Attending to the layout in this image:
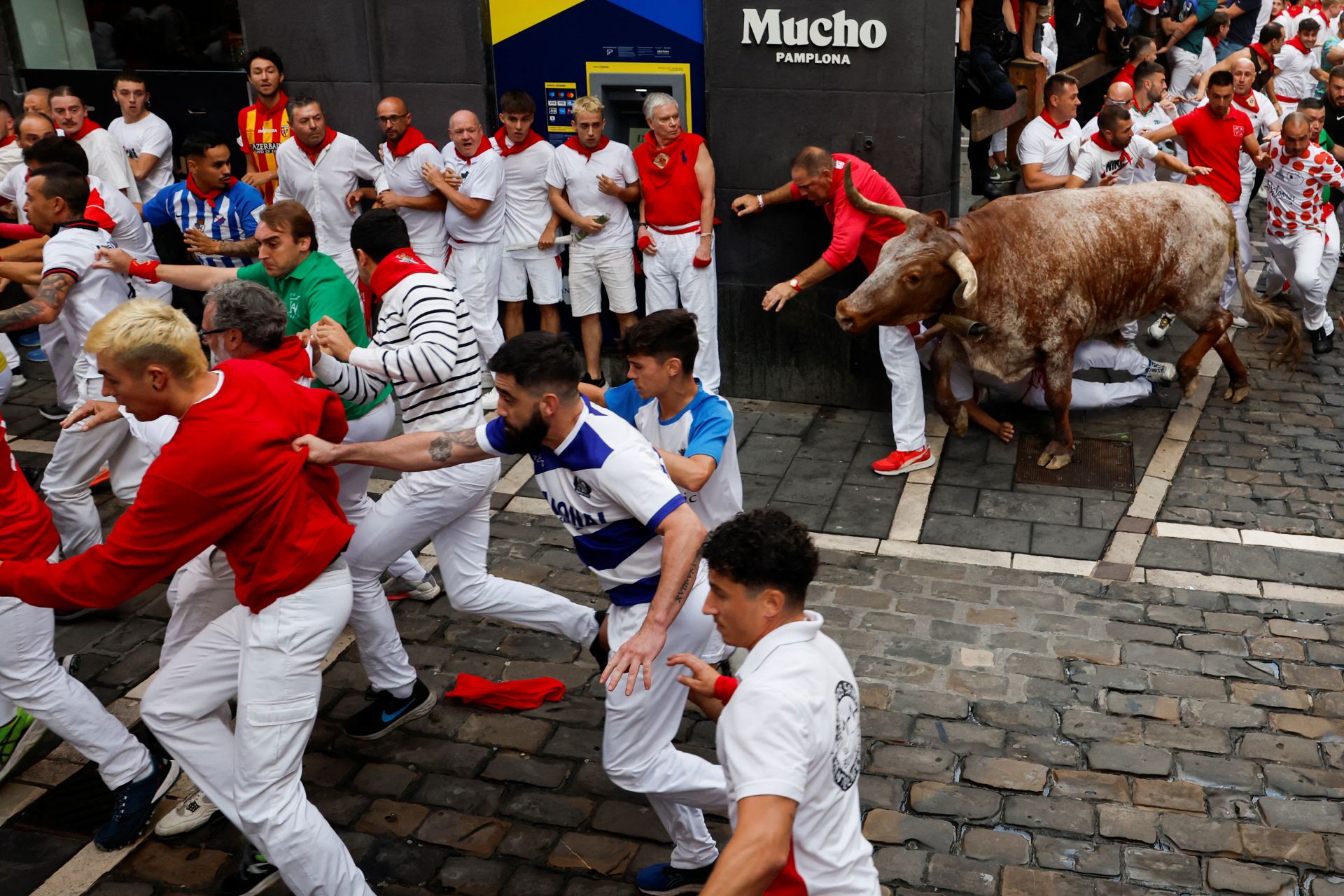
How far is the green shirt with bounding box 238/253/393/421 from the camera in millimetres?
6441

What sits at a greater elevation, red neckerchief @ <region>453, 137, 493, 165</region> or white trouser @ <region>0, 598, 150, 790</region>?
red neckerchief @ <region>453, 137, 493, 165</region>

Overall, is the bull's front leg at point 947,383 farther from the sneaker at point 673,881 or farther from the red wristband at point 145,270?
the red wristband at point 145,270

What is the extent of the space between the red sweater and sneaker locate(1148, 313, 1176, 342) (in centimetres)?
831

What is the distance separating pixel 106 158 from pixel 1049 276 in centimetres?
786

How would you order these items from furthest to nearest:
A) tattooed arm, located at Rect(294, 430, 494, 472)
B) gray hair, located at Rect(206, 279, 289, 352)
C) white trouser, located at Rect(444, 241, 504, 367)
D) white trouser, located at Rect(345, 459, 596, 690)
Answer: white trouser, located at Rect(444, 241, 504, 367), white trouser, located at Rect(345, 459, 596, 690), gray hair, located at Rect(206, 279, 289, 352), tattooed arm, located at Rect(294, 430, 494, 472)

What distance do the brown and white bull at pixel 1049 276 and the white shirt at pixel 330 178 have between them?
14.3ft

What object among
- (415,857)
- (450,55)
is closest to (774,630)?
(415,857)

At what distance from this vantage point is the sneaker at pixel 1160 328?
10734 mm

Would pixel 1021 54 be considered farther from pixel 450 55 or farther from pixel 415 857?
pixel 415 857

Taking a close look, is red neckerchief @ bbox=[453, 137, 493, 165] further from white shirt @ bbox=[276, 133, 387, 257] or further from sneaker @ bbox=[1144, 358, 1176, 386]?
sneaker @ bbox=[1144, 358, 1176, 386]

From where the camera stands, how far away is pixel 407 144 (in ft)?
33.2

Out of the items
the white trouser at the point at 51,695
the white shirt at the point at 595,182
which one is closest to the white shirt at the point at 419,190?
the white shirt at the point at 595,182

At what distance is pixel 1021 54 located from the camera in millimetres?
12781

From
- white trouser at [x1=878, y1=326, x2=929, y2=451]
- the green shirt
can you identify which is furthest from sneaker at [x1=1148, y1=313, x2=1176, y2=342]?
the green shirt
